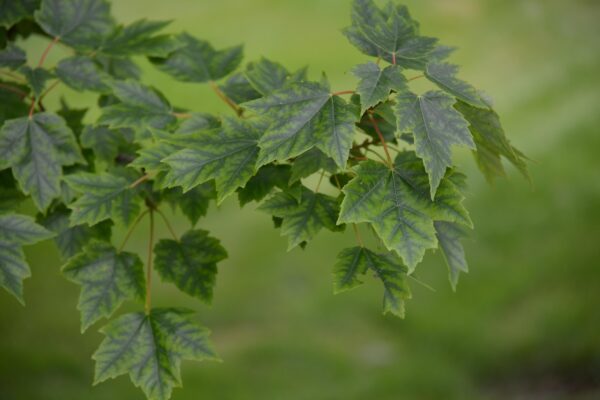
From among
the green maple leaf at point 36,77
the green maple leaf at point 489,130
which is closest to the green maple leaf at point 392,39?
the green maple leaf at point 489,130

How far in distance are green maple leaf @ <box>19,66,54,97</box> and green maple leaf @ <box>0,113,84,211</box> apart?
6 cm

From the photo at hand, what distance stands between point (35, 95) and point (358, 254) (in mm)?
697

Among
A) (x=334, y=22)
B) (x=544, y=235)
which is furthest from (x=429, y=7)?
(x=544, y=235)

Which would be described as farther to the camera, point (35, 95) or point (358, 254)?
point (35, 95)

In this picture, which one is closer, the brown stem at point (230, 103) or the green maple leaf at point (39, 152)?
the green maple leaf at point (39, 152)

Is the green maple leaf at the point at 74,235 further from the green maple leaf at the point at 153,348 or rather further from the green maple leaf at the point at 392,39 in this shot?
the green maple leaf at the point at 392,39

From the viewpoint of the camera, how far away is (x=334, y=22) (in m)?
4.66

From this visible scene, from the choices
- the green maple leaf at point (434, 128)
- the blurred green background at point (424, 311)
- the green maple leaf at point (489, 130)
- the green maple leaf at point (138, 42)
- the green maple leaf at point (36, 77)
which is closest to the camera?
the green maple leaf at point (434, 128)

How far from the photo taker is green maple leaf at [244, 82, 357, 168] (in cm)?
109

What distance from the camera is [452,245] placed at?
51.6 inches

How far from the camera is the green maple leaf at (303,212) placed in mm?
1216

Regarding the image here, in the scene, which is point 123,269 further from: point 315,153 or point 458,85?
point 458,85

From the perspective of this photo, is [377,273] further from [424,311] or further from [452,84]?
[424,311]

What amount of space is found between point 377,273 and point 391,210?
0.15m
